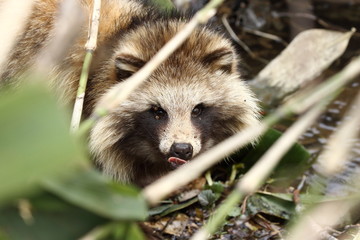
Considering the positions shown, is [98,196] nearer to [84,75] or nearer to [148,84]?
[84,75]

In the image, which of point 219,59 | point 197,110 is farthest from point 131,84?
point 219,59

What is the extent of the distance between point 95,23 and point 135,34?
794 millimetres

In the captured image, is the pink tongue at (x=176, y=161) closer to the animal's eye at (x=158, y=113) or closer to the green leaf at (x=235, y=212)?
the animal's eye at (x=158, y=113)

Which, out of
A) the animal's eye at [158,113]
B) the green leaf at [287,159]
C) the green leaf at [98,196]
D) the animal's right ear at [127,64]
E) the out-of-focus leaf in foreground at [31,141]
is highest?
the out-of-focus leaf in foreground at [31,141]

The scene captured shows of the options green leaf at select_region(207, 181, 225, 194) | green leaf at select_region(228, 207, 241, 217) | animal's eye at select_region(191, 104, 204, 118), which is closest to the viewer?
animal's eye at select_region(191, 104, 204, 118)

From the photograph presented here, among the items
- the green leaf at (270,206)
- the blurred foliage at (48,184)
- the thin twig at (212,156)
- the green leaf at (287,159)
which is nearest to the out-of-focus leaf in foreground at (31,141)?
the blurred foliage at (48,184)

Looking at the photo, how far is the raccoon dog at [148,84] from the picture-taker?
4.18 metres

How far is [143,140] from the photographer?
437 cm

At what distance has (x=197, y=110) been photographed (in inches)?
169

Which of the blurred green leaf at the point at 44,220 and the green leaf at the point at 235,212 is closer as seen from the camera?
the blurred green leaf at the point at 44,220

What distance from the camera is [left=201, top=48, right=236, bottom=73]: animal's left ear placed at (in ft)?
14.2

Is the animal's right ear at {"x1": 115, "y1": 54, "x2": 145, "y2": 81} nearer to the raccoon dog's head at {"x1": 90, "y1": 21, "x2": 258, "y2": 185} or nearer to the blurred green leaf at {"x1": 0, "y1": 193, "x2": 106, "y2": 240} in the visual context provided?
the raccoon dog's head at {"x1": 90, "y1": 21, "x2": 258, "y2": 185}

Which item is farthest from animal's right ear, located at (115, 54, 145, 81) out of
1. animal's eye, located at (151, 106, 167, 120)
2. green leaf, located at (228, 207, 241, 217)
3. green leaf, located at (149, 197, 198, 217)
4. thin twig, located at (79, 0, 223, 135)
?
thin twig, located at (79, 0, 223, 135)

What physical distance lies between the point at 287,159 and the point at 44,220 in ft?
12.2
